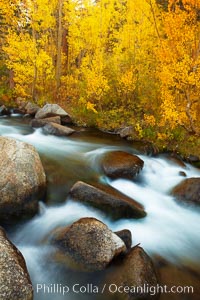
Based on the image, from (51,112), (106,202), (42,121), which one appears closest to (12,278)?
(106,202)

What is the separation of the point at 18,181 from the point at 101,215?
201 centimetres

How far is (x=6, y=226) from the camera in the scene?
564 cm

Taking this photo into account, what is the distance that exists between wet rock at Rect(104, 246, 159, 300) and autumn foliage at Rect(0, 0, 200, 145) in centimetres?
639

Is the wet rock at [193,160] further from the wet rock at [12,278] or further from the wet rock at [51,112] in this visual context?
the wet rock at [12,278]

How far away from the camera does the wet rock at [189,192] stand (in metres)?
7.31

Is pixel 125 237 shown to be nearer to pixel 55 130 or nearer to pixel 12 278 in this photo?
pixel 12 278

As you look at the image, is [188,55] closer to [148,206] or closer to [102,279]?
[148,206]

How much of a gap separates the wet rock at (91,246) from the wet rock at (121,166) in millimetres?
3335

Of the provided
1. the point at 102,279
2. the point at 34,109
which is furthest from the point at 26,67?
the point at 102,279

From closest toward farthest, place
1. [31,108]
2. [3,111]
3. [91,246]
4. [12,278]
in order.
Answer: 1. [12,278]
2. [91,246]
3. [31,108]
4. [3,111]

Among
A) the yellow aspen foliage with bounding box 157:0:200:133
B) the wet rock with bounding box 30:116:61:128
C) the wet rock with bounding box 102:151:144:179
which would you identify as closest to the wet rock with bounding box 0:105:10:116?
the wet rock with bounding box 30:116:61:128

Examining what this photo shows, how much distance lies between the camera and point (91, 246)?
4.64m

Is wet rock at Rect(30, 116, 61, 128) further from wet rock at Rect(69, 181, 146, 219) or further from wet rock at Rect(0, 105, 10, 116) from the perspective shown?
wet rock at Rect(69, 181, 146, 219)

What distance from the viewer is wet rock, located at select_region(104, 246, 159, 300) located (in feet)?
13.8
